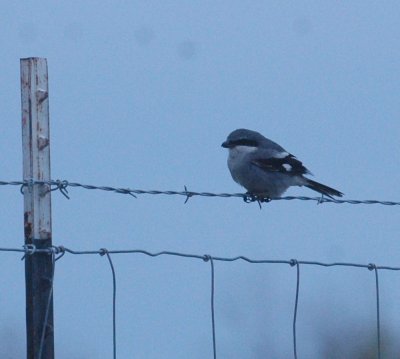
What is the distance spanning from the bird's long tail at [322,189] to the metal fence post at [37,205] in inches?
136

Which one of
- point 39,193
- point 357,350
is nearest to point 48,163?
point 39,193

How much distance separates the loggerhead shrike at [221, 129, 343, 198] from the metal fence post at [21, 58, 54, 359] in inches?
129

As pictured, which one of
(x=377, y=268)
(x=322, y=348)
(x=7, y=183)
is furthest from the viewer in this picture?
(x=322, y=348)

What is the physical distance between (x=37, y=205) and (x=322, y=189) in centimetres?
361

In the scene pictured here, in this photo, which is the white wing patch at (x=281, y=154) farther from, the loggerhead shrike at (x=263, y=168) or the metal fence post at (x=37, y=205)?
the metal fence post at (x=37, y=205)

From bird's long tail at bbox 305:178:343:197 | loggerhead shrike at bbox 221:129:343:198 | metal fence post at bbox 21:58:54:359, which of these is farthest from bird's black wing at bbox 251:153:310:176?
metal fence post at bbox 21:58:54:359

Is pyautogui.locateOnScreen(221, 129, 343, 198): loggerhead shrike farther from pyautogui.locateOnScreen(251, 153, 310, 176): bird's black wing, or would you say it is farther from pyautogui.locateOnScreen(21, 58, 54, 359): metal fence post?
pyautogui.locateOnScreen(21, 58, 54, 359): metal fence post

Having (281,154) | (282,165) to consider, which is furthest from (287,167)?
(281,154)

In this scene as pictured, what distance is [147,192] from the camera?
4.83 metres

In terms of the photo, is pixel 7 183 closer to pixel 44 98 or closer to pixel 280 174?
pixel 44 98

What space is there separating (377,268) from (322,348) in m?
2.43

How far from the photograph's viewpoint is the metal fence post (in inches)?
168

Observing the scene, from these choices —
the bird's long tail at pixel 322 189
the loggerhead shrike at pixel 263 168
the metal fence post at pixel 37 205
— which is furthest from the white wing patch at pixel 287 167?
the metal fence post at pixel 37 205

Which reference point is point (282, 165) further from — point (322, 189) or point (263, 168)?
point (322, 189)
